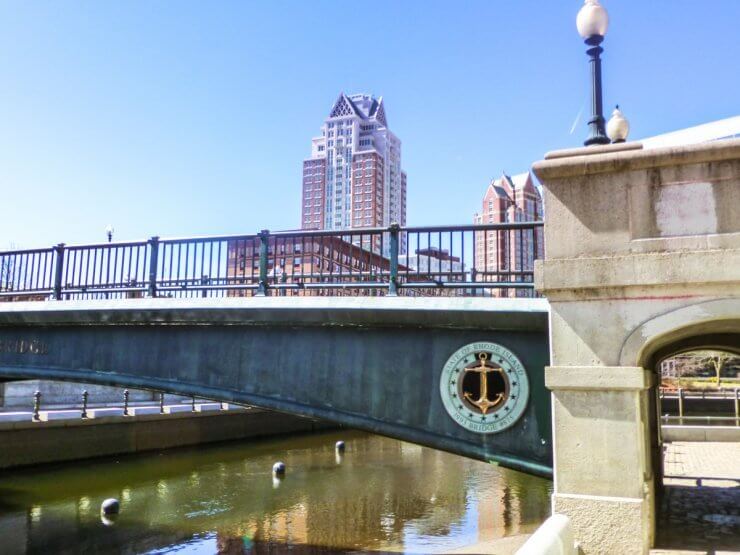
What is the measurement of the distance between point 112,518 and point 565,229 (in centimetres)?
1420

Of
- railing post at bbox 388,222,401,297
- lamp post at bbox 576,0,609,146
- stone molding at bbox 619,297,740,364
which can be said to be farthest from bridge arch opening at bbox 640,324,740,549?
railing post at bbox 388,222,401,297

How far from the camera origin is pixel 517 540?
12.7 m

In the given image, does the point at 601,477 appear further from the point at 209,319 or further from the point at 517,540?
the point at 517,540

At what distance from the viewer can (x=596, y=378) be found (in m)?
6.51

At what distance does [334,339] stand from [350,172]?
470ft

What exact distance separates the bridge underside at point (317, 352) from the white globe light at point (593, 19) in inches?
120

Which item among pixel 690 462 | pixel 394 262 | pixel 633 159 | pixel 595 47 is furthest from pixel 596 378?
pixel 690 462

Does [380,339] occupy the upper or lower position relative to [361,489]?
upper

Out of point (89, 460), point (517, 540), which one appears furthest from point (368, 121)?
point (517, 540)

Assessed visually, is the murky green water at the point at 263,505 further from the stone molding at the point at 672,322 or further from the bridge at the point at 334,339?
the stone molding at the point at 672,322

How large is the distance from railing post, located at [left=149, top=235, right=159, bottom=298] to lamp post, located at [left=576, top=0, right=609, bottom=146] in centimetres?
654

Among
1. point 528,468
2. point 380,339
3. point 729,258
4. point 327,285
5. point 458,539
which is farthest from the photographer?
point 458,539

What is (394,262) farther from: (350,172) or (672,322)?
(350,172)

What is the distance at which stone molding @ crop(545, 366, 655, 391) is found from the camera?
A: 639 cm
